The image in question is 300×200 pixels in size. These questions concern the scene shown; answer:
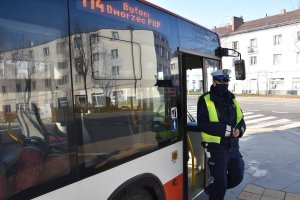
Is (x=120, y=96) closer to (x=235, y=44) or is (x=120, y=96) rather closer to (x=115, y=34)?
(x=115, y=34)

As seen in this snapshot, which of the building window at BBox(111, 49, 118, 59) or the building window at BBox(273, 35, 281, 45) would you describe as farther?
the building window at BBox(273, 35, 281, 45)

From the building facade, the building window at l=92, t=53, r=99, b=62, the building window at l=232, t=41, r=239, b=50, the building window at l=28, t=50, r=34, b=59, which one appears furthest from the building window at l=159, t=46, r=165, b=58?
the building window at l=232, t=41, r=239, b=50

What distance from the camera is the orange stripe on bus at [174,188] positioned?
351 cm

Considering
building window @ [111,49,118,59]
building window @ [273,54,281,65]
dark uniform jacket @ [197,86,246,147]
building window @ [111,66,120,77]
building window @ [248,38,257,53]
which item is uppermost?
building window @ [248,38,257,53]

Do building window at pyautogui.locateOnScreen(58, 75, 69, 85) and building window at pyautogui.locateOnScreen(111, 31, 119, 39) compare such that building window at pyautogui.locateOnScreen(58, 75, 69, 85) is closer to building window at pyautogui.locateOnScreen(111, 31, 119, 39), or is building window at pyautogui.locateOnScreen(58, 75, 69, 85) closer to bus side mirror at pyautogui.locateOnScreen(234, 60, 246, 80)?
building window at pyautogui.locateOnScreen(111, 31, 119, 39)

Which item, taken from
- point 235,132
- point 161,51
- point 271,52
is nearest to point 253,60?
A: point 271,52

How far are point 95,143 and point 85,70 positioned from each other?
0.56 m

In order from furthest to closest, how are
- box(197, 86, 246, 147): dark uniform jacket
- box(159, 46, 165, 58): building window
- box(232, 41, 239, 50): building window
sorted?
box(232, 41, 239, 50): building window, box(197, 86, 246, 147): dark uniform jacket, box(159, 46, 165, 58): building window

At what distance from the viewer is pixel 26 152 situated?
1.98m

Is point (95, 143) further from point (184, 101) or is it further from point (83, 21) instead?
point (184, 101)

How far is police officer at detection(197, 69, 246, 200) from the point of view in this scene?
12.9 ft

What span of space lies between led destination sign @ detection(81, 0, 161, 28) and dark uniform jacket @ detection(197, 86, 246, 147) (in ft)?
4.09

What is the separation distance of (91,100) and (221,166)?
2191mm

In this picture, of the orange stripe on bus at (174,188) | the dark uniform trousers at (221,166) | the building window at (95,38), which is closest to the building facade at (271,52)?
the dark uniform trousers at (221,166)
